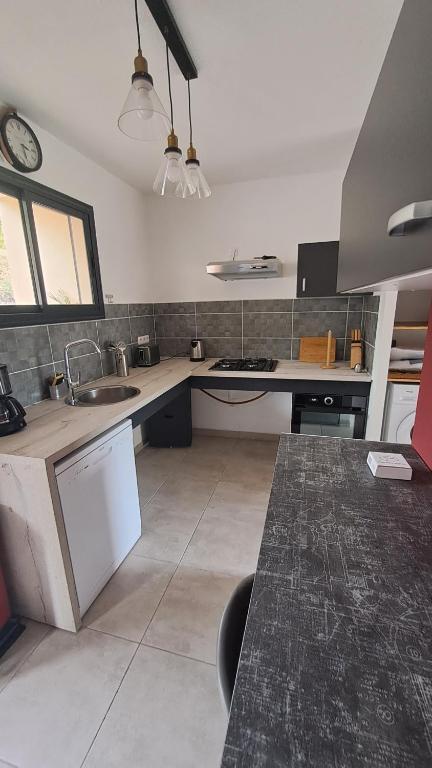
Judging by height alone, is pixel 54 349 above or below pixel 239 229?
below

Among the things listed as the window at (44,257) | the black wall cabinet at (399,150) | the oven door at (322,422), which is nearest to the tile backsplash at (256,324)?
the oven door at (322,422)

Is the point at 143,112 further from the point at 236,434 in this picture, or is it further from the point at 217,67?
the point at 236,434

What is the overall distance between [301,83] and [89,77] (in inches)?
38.5

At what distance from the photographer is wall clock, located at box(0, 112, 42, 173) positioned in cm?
150

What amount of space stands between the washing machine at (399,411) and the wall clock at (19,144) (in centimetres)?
263

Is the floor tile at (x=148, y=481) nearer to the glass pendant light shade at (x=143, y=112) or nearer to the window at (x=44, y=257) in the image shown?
the window at (x=44, y=257)

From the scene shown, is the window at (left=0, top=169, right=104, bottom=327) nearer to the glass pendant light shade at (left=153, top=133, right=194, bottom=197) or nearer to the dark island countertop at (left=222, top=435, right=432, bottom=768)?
the glass pendant light shade at (left=153, top=133, right=194, bottom=197)

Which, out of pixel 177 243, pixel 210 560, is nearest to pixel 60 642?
pixel 210 560

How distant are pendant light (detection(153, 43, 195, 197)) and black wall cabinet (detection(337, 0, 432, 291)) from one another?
0.73 meters

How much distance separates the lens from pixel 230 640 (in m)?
0.68

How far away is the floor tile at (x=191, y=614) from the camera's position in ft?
4.21

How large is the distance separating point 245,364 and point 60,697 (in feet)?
7.38

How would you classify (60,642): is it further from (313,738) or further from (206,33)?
(206,33)

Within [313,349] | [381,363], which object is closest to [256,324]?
[313,349]
